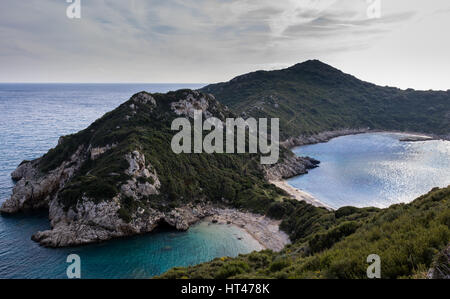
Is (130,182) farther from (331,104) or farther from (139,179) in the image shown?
(331,104)

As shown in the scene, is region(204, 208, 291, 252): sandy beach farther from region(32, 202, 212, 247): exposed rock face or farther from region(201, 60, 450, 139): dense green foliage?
region(201, 60, 450, 139): dense green foliage

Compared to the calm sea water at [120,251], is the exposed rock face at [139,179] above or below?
above

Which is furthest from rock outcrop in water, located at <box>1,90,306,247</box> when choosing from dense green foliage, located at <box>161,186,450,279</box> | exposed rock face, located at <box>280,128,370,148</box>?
exposed rock face, located at <box>280,128,370,148</box>

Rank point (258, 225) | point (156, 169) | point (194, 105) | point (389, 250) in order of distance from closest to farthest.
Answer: point (389, 250), point (258, 225), point (156, 169), point (194, 105)

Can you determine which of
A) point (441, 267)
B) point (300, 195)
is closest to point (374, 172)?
point (300, 195)

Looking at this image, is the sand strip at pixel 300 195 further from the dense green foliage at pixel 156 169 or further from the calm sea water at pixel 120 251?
the calm sea water at pixel 120 251

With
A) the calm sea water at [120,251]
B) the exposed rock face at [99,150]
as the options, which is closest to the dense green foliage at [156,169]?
the exposed rock face at [99,150]
